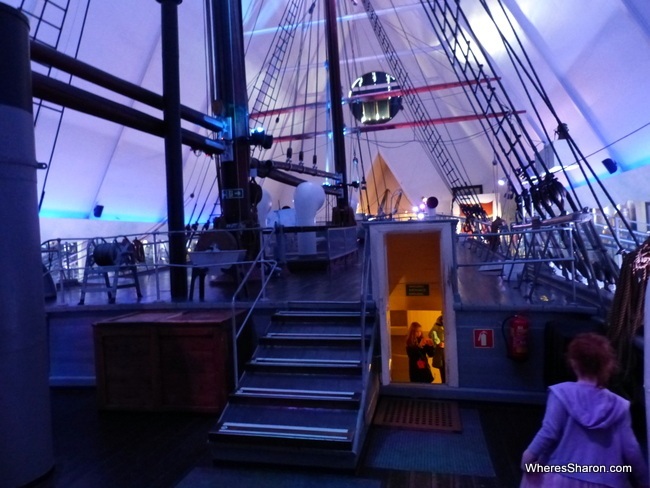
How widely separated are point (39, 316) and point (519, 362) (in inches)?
176

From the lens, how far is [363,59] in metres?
29.2

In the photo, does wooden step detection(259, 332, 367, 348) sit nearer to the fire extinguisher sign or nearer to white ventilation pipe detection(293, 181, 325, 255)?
the fire extinguisher sign

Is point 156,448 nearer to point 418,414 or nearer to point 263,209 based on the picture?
point 418,414

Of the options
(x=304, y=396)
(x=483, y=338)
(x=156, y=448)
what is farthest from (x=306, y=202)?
(x=156, y=448)

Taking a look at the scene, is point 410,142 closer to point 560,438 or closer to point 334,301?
point 334,301

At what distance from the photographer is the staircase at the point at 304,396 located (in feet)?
13.1

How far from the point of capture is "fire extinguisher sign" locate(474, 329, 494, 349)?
534cm

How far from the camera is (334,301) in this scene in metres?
5.84

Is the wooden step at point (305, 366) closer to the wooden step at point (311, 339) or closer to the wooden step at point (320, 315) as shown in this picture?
the wooden step at point (311, 339)

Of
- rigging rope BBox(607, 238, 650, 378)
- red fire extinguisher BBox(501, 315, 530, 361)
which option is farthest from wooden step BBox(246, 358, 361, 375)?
rigging rope BBox(607, 238, 650, 378)

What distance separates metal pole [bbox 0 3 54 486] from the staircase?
52.7 inches

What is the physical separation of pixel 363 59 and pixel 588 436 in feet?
96.5

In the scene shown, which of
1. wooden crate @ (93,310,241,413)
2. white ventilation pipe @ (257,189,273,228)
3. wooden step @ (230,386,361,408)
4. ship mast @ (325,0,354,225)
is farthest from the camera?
ship mast @ (325,0,354,225)

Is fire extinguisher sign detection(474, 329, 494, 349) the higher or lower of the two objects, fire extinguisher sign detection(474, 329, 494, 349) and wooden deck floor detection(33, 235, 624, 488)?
the higher
